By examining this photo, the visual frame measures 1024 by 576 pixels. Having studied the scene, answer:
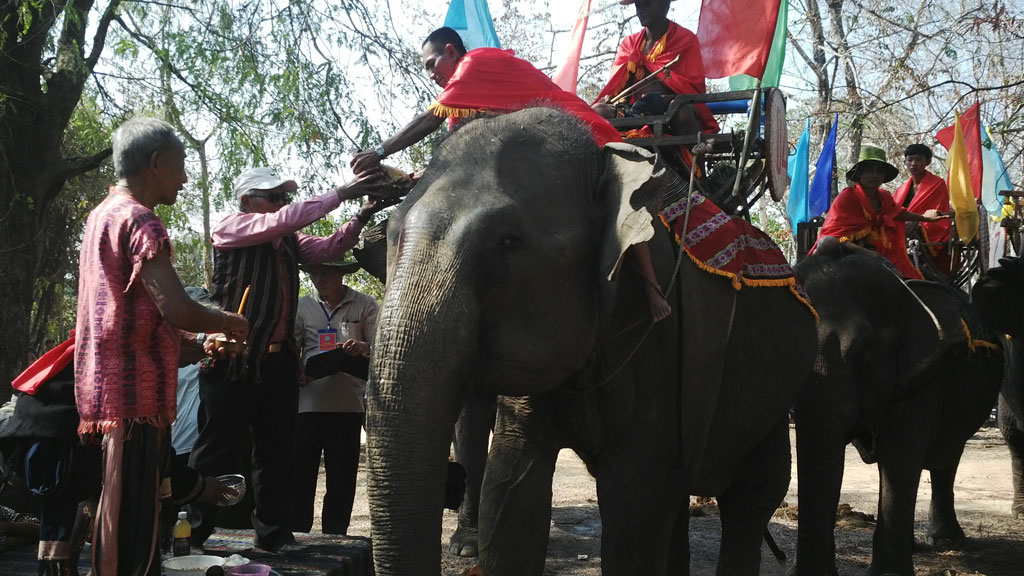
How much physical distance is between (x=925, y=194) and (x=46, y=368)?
25.4 feet

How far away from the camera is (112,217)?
350cm

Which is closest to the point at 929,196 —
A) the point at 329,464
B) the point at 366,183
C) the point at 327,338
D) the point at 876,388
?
the point at 876,388

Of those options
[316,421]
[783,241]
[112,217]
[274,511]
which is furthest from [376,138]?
[783,241]

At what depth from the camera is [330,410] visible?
6.45m

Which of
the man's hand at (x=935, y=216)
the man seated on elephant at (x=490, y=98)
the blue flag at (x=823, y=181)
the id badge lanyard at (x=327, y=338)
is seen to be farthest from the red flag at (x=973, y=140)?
the man seated on elephant at (x=490, y=98)

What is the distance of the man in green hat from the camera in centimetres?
704

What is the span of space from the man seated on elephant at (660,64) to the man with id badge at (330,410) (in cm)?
210

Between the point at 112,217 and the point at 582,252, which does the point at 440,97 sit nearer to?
the point at 582,252

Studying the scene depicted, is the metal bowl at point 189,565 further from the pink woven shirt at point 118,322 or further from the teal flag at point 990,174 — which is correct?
the teal flag at point 990,174

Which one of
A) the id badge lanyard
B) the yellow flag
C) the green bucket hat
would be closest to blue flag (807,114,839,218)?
the yellow flag

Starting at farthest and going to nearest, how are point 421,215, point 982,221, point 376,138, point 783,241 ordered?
point 783,241 < point 376,138 < point 982,221 < point 421,215

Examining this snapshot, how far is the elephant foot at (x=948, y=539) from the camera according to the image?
297 inches

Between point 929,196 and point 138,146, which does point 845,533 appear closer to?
point 929,196

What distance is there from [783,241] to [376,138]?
17.7 meters
